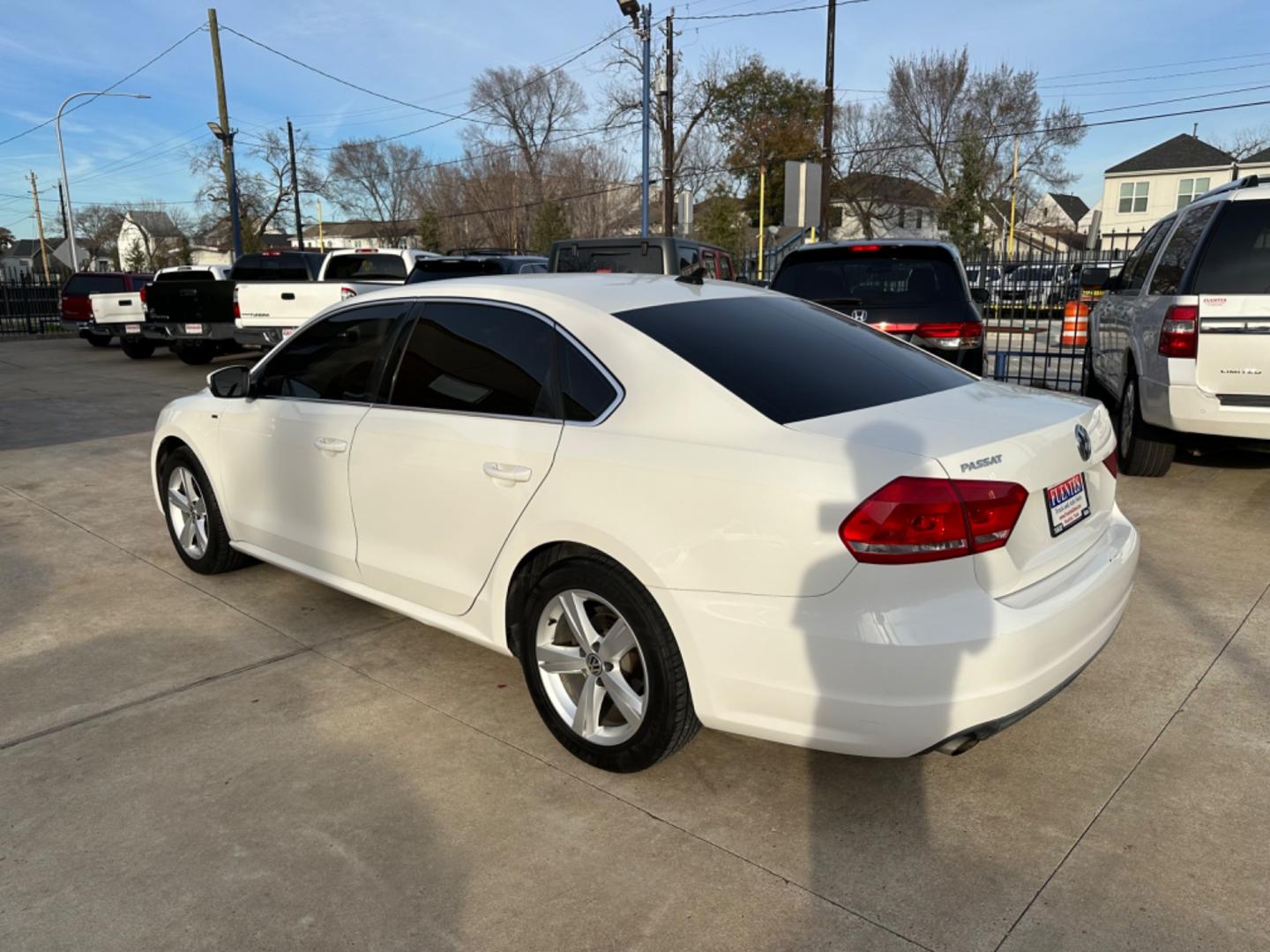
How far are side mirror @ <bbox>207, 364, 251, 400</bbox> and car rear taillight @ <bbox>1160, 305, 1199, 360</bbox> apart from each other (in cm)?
529

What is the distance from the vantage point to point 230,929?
93.5 inches

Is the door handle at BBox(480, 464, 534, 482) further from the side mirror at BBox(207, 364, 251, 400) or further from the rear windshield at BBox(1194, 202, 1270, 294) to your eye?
the rear windshield at BBox(1194, 202, 1270, 294)

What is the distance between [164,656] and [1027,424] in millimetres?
3524

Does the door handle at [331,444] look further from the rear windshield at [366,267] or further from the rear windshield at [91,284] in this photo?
the rear windshield at [91,284]

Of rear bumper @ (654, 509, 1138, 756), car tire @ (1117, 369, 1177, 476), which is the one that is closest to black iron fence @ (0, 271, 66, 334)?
car tire @ (1117, 369, 1177, 476)

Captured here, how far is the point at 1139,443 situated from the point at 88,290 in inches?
796

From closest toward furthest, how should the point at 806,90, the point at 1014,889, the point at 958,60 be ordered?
1. the point at 1014,889
2. the point at 806,90
3. the point at 958,60

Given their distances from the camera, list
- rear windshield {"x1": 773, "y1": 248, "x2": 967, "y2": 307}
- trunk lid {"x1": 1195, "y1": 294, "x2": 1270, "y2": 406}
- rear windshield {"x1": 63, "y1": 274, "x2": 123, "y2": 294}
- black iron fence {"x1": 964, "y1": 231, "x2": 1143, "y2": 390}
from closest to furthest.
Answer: trunk lid {"x1": 1195, "y1": 294, "x2": 1270, "y2": 406} → rear windshield {"x1": 773, "y1": 248, "x2": 967, "y2": 307} → black iron fence {"x1": 964, "y1": 231, "x2": 1143, "y2": 390} → rear windshield {"x1": 63, "y1": 274, "x2": 123, "y2": 294}

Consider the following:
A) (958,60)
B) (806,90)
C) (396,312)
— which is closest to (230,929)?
(396,312)

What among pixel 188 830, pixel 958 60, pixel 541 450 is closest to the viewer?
pixel 188 830

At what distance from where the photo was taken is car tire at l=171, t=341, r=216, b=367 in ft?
54.5

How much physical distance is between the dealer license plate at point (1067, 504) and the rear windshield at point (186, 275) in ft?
54.7

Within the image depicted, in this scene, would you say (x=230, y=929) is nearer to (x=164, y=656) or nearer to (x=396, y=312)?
(x=164, y=656)

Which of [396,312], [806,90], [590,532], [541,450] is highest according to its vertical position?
[806,90]
